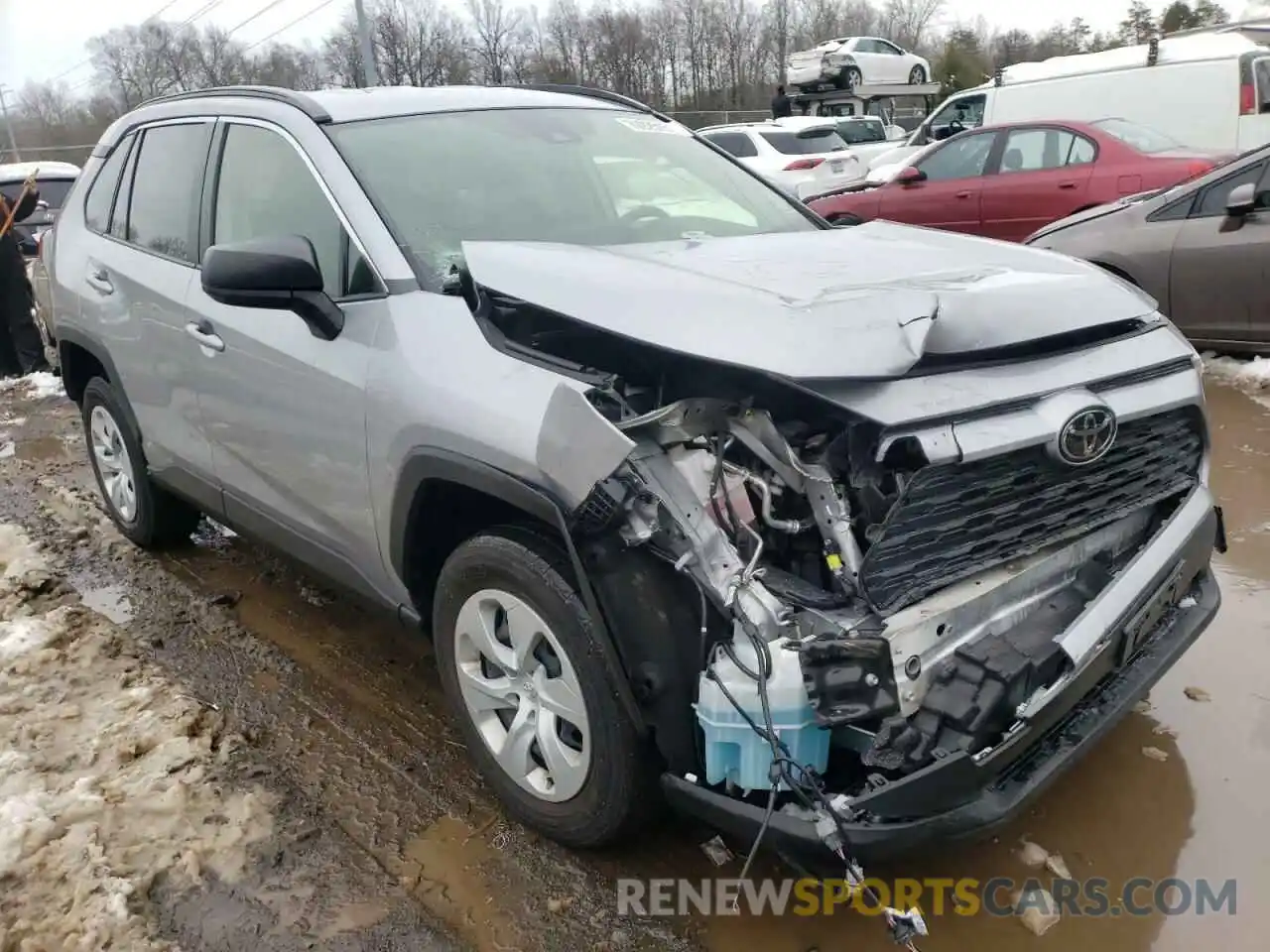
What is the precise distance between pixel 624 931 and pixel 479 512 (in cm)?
109

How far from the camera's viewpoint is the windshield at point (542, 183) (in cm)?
303

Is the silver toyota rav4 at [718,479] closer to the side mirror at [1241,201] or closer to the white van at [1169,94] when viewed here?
the side mirror at [1241,201]

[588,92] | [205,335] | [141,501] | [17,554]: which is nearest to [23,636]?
[141,501]

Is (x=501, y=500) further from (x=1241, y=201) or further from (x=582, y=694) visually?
(x=1241, y=201)

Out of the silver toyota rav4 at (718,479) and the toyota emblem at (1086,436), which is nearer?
the silver toyota rav4 at (718,479)

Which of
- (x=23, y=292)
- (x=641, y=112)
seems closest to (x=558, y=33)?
(x=23, y=292)

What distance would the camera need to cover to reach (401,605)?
2.96 metres

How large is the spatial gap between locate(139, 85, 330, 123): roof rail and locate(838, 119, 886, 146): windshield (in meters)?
15.2

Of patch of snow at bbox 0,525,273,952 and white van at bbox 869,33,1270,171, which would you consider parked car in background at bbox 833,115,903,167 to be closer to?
white van at bbox 869,33,1270,171

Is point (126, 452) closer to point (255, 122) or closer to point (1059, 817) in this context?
point (255, 122)

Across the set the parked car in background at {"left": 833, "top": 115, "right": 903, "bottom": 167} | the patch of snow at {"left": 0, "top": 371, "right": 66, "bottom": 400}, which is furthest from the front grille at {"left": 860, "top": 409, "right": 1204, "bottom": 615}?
the parked car in background at {"left": 833, "top": 115, "right": 903, "bottom": 167}

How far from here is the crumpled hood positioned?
6.86ft

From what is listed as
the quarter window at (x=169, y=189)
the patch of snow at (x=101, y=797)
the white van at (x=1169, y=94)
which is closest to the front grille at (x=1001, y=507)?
the patch of snow at (x=101, y=797)

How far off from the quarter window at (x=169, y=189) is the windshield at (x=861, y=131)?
49.9 ft
